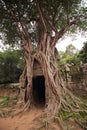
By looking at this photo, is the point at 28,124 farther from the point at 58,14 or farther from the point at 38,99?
the point at 58,14

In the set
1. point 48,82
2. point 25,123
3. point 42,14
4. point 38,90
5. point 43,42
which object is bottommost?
point 25,123

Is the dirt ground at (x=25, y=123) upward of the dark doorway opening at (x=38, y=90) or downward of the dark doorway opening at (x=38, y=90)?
downward

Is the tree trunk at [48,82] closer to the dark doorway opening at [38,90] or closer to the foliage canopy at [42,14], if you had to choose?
the dark doorway opening at [38,90]

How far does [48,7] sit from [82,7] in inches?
71.4

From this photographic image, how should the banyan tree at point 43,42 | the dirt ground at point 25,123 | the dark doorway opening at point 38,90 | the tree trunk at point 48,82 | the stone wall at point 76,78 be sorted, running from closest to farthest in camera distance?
the dirt ground at point 25,123
the tree trunk at point 48,82
the banyan tree at point 43,42
the dark doorway opening at point 38,90
the stone wall at point 76,78

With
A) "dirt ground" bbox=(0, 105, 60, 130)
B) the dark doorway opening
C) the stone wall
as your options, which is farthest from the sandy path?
the stone wall

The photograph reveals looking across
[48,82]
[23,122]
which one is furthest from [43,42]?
[23,122]

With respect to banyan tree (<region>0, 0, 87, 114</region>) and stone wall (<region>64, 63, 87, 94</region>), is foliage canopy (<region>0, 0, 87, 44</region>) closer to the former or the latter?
banyan tree (<region>0, 0, 87, 114</region>)

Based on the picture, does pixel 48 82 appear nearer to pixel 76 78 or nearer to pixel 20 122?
pixel 20 122

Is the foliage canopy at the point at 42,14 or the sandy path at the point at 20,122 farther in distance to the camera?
the foliage canopy at the point at 42,14

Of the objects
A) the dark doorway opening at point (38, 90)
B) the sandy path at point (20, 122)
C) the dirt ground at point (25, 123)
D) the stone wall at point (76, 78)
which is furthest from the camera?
the stone wall at point (76, 78)

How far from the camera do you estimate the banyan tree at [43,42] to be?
749cm

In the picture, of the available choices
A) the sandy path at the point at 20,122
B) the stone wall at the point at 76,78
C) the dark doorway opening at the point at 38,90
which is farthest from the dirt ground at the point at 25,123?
the stone wall at the point at 76,78

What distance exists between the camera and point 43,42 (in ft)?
27.9
